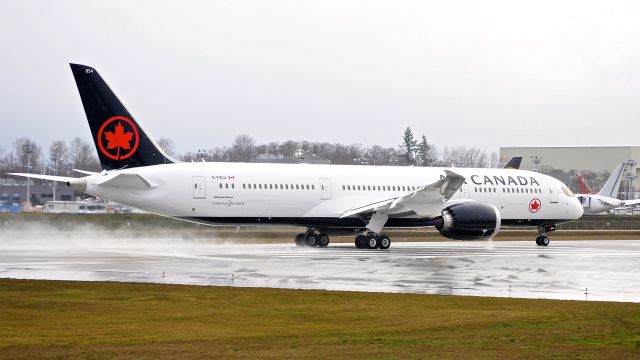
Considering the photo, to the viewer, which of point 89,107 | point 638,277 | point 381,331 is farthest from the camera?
point 89,107

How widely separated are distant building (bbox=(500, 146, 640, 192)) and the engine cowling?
4232 inches

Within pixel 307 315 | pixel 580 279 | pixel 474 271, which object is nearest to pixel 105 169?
pixel 474 271

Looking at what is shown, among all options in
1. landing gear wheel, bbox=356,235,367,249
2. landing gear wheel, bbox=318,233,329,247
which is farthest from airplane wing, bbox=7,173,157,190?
landing gear wheel, bbox=356,235,367,249

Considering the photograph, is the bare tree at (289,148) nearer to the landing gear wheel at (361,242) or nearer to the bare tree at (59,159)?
the bare tree at (59,159)

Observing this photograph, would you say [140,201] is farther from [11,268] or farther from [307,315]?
[307,315]

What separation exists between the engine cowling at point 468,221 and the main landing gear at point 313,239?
539 centimetres

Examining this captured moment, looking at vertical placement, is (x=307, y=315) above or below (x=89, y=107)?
below

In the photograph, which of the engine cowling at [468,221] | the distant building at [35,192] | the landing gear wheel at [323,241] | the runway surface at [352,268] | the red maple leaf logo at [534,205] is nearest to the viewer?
the runway surface at [352,268]

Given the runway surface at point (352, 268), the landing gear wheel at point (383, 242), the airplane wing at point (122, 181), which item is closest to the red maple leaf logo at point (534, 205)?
the runway surface at point (352, 268)

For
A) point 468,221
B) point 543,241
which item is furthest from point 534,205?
point 468,221

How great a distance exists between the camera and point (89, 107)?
35.5 meters

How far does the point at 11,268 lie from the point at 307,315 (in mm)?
11606

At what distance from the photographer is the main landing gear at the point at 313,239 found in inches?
1649

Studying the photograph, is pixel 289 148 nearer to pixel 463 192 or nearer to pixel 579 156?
pixel 579 156
